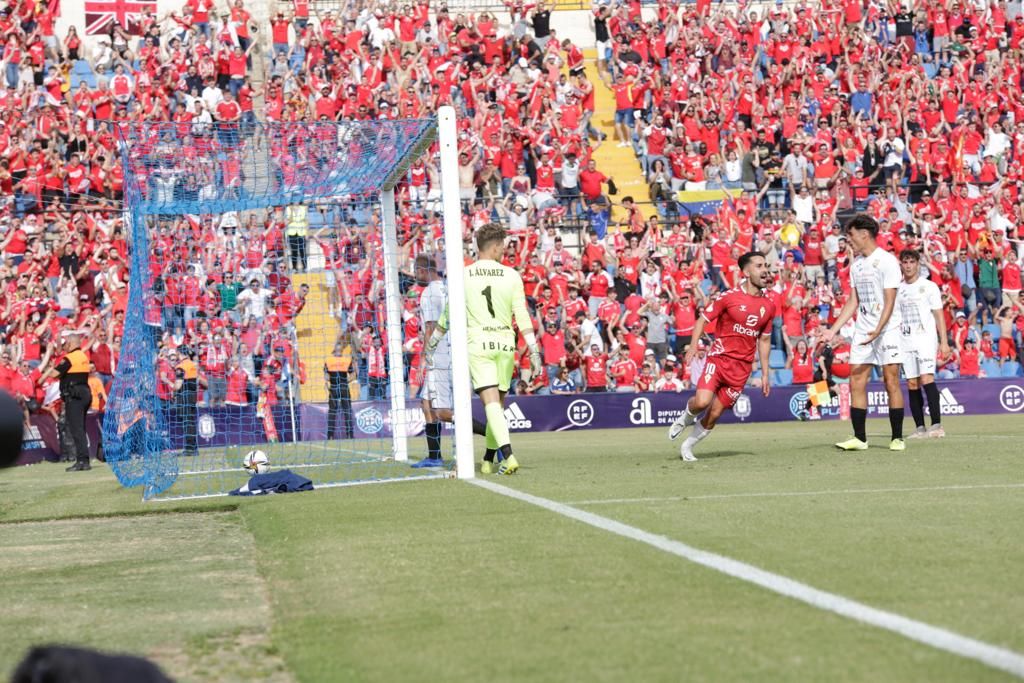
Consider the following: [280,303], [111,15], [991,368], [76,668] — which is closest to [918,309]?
[280,303]

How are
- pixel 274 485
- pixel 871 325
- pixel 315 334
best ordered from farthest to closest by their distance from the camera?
1. pixel 315 334
2. pixel 871 325
3. pixel 274 485

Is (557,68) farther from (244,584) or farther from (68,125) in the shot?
(244,584)

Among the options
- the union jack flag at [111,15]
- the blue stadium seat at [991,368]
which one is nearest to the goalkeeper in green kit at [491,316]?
the blue stadium seat at [991,368]

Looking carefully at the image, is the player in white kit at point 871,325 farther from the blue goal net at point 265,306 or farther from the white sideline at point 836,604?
the white sideline at point 836,604

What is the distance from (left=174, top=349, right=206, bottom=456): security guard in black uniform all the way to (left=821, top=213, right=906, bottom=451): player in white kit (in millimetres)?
9331

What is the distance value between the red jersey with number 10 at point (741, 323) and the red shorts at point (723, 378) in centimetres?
6

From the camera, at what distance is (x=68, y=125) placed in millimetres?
26688

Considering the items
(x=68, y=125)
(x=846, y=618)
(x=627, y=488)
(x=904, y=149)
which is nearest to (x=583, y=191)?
(x=904, y=149)

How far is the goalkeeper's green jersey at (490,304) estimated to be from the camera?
12227mm

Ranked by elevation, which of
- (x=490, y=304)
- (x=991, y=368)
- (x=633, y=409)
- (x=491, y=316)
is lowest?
(x=633, y=409)

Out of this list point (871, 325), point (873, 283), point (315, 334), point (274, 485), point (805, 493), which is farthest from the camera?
point (315, 334)

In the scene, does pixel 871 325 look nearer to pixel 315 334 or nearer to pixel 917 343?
pixel 917 343

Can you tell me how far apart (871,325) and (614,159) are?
16.6 m

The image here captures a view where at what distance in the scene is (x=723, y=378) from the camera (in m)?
13.3
